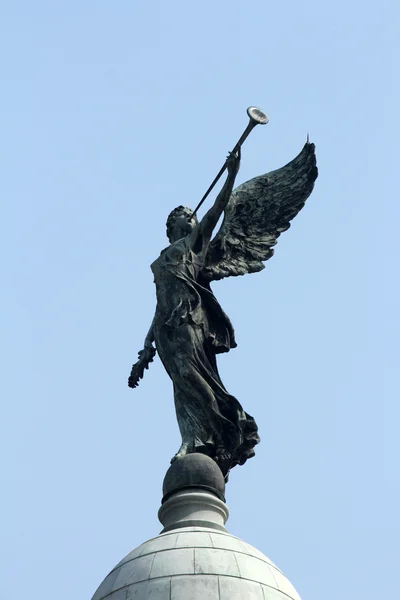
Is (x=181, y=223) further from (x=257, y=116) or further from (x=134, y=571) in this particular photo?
(x=134, y=571)

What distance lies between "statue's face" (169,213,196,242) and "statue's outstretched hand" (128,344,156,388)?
1.64m

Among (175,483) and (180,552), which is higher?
(175,483)

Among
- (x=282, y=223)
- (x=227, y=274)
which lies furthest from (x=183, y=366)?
(x=282, y=223)

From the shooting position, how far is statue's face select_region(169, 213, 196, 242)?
20.4m

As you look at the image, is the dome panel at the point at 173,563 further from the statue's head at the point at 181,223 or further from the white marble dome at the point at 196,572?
the statue's head at the point at 181,223

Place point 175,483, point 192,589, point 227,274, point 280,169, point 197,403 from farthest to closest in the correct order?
point 280,169
point 227,274
point 197,403
point 175,483
point 192,589

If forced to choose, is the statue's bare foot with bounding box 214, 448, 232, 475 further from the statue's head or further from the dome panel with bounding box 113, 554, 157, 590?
the statue's head

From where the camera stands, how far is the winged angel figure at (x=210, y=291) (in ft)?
60.5

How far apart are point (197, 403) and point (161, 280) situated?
2.00m

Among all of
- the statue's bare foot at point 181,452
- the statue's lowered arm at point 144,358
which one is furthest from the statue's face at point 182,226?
the statue's bare foot at point 181,452

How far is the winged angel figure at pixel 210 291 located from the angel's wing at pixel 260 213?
1 cm

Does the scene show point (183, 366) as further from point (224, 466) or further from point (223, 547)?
point (223, 547)

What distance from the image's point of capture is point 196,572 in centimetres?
1527

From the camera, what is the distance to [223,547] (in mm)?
15828
